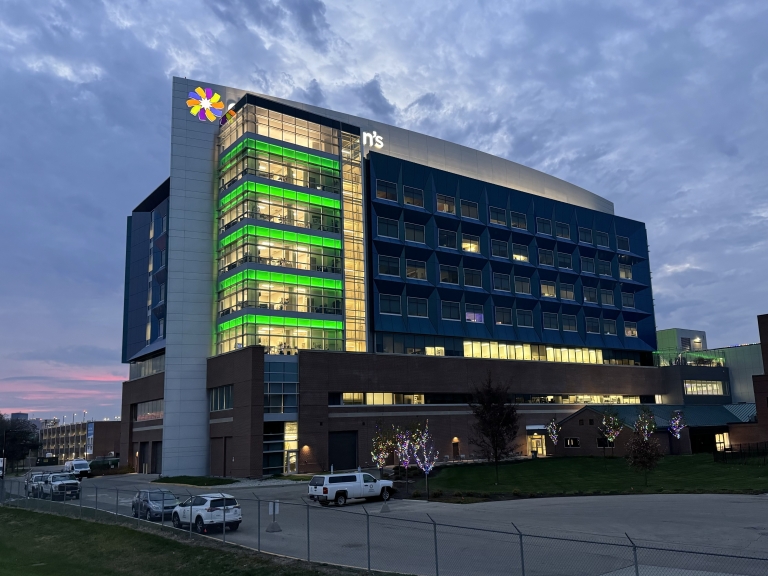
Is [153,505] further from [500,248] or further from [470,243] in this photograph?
[500,248]

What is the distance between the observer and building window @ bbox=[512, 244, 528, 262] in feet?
347

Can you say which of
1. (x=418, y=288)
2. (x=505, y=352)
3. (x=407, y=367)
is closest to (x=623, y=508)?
(x=407, y=367)

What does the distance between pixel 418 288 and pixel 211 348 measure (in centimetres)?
2773

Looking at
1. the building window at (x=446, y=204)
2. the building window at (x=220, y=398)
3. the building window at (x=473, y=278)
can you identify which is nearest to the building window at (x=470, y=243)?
the building window at (x=473, y=278)

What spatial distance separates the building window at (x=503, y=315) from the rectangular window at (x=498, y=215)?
1299 centimetres

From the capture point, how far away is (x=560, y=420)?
101m

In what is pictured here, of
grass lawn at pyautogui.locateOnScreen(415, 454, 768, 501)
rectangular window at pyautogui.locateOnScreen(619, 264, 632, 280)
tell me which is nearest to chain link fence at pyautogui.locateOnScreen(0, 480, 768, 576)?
grass lawn at pyautogui.locateOnScreen(415, 454, 768, 501)

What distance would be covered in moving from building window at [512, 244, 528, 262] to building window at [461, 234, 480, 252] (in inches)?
284

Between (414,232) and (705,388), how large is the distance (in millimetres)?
59274

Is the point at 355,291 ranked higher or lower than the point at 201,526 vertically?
higher

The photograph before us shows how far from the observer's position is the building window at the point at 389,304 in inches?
3514

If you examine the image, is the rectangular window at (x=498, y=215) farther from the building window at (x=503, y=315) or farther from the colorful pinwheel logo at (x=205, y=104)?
the colorful pinwheel logo at (x=205, y=104)

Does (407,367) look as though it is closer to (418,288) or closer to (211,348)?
(418,288)

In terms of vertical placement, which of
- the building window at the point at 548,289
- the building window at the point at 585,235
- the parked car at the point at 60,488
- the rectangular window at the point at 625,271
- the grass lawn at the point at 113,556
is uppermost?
the building window at the point at 585,235
